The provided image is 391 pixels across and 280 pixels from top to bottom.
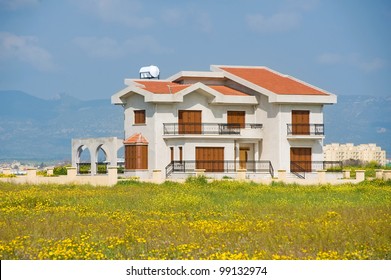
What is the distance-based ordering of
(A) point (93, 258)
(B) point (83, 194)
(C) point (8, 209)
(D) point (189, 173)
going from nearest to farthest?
(A) point (93, 258) < (C) point (8, 209) < (B) point (83, 194) < (D) point (189, 173)

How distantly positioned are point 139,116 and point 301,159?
9574 millimetres

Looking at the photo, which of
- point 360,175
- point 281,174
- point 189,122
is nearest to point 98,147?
point 189,122

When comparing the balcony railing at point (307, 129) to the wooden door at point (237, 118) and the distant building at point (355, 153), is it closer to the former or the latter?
the wooden door at point (237, 118)

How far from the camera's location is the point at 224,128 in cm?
4941

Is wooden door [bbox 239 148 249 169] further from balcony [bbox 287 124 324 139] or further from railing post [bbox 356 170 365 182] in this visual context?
railing post [bbox 356 170 365 182]

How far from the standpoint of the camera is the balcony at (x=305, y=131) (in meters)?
49.1

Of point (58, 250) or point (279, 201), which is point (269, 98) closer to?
point (279, 201)

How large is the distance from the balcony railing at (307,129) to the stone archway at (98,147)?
10.4m

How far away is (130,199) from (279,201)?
5211mm

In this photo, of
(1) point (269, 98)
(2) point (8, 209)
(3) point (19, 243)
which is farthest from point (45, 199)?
(1) point (269, 98)

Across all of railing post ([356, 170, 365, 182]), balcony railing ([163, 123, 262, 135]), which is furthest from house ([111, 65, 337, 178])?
railing post ([356, 170, 365, 182])

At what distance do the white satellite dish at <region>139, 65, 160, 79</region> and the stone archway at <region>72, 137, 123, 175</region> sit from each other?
6.23 m

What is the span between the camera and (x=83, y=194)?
33.5 meters
